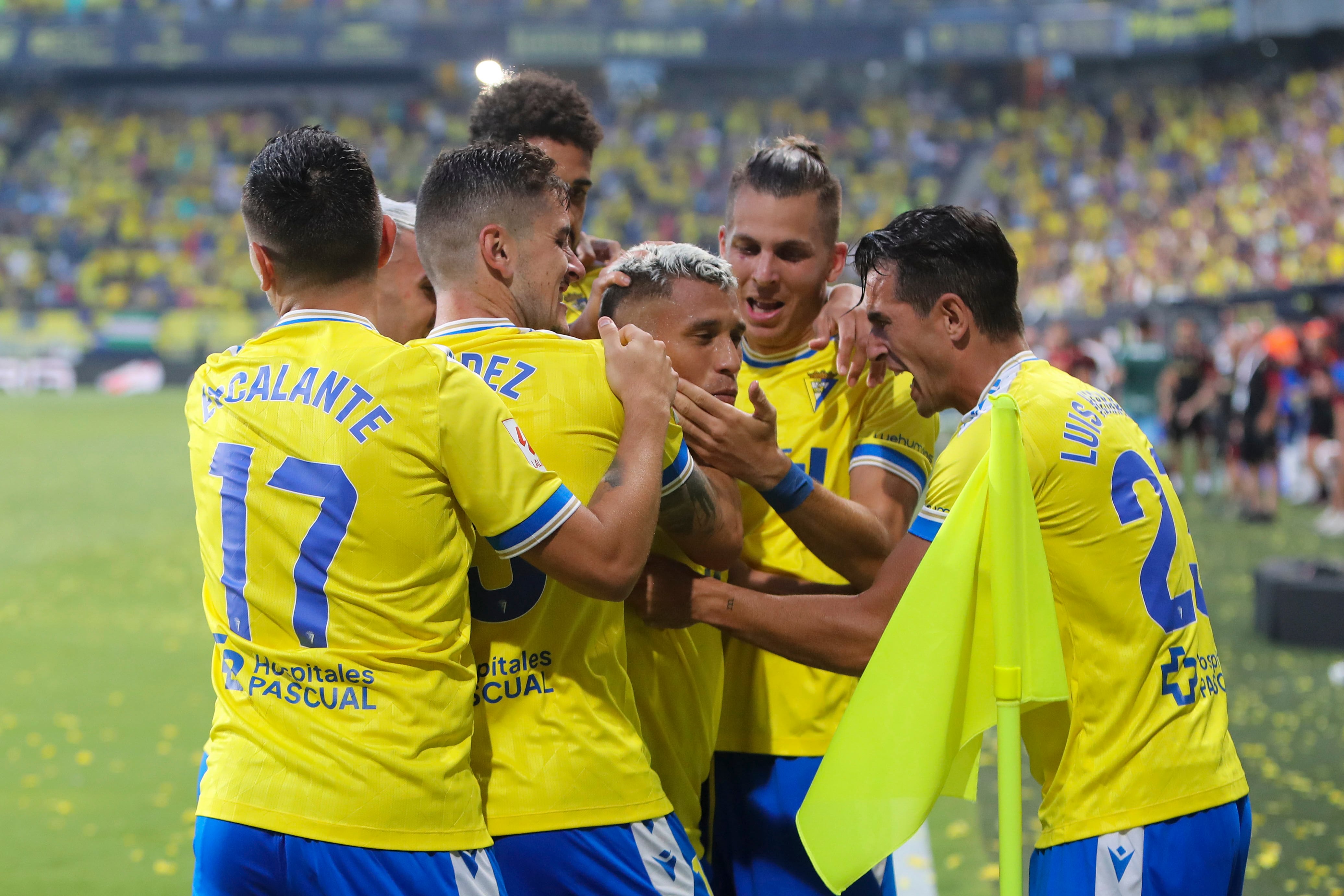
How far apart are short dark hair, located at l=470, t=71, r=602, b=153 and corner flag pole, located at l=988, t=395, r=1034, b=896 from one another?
1963 millimetres

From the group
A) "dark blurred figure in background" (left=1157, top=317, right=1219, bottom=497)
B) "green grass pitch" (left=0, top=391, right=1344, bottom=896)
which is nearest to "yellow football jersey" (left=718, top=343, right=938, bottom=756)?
"green grass pitch" (left=0, top=391, right=1344, bottom=896)

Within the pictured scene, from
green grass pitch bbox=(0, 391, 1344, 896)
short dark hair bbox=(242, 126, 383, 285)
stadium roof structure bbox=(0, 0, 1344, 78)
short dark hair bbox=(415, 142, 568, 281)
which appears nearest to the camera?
short dark hair bbox=(242, 126, 383, 285)

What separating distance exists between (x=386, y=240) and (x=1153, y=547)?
5.38ft

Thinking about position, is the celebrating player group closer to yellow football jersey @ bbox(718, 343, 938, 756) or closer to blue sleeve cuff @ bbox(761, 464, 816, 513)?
blue sleeve cuff @ bbox(761, 464, 816, 513)

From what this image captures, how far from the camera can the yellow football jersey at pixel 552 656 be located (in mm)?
2381

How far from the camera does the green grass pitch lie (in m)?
5.07

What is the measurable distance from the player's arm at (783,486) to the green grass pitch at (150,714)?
228 centimetres

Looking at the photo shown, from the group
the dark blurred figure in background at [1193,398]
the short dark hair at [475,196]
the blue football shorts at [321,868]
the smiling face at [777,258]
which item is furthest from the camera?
the dark blurred figure in background at [1193,398]

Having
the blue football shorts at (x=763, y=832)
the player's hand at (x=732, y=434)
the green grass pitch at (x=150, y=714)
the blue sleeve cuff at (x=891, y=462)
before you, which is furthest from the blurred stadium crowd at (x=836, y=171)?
the player's hand at (x=732, y=434)

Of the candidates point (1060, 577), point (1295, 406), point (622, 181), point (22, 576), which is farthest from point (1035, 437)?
point (622, 181)

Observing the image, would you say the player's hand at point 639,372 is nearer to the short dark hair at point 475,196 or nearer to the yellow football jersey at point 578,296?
the short dark hair at point 475,196

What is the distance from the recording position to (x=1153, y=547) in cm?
256

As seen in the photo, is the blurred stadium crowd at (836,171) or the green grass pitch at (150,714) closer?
the green grass pitch at (150,714)

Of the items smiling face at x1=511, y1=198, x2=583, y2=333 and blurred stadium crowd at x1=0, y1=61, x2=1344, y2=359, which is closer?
→ smiling face at x1=511, y1=198, x2=583, y2=333
